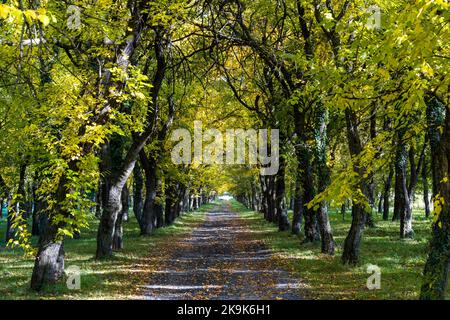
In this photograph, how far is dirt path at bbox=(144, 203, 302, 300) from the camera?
12.1 meters

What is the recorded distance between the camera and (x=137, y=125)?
14.2 meters

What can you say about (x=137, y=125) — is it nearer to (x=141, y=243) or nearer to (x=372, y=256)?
(x=372, y=256)

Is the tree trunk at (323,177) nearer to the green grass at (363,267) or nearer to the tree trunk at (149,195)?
the green grass at (363,267)

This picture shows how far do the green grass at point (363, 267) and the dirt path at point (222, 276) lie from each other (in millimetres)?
741

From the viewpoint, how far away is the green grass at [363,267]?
1166 cm

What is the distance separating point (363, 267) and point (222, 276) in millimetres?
4473

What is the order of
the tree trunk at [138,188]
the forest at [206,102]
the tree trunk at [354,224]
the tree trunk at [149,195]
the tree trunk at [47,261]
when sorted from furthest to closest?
1. the tree trunk at [138,188]
2. the tree trunk at [149,195]
3. the tree trunk at [354,224]
4. the tree trunk at [47,261]
5. the forest at [206,102]

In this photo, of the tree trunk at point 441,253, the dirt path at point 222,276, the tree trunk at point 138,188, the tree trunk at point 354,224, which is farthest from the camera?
the tree trunk at point 138,188

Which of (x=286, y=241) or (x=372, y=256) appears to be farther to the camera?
(x=286, y=241)

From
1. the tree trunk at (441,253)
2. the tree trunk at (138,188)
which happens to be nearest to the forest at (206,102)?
the tree trunk at (441,253)

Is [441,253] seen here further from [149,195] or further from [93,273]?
[149,195]
